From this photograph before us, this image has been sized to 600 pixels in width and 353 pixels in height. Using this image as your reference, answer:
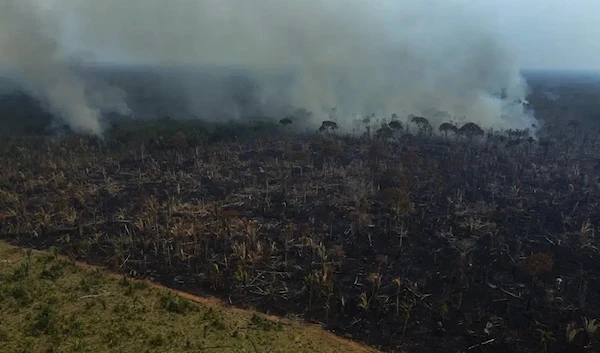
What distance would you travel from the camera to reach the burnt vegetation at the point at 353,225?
524 inches

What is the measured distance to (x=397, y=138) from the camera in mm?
34406

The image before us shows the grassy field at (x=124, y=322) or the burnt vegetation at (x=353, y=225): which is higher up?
the burnt vegetation at (x=353, y=225)

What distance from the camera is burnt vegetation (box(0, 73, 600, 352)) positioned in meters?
13.3

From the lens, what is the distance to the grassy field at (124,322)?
1134 centimetres

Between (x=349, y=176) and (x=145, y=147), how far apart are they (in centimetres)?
1447

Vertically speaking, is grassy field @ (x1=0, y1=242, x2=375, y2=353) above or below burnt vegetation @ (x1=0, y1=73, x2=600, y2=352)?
below

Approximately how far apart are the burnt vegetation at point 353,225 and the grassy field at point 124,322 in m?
0.92

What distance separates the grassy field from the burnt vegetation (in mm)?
917

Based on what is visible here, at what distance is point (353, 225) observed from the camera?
747 inches

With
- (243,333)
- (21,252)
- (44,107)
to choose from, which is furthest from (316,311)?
(44,107)

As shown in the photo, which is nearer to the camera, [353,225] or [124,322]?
→ [124,322]

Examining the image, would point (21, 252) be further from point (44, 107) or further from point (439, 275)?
point (44, 107)

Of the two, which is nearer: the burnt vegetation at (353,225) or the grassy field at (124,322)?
the grassy field at (124,322)

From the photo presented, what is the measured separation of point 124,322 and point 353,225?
31.7 ft
